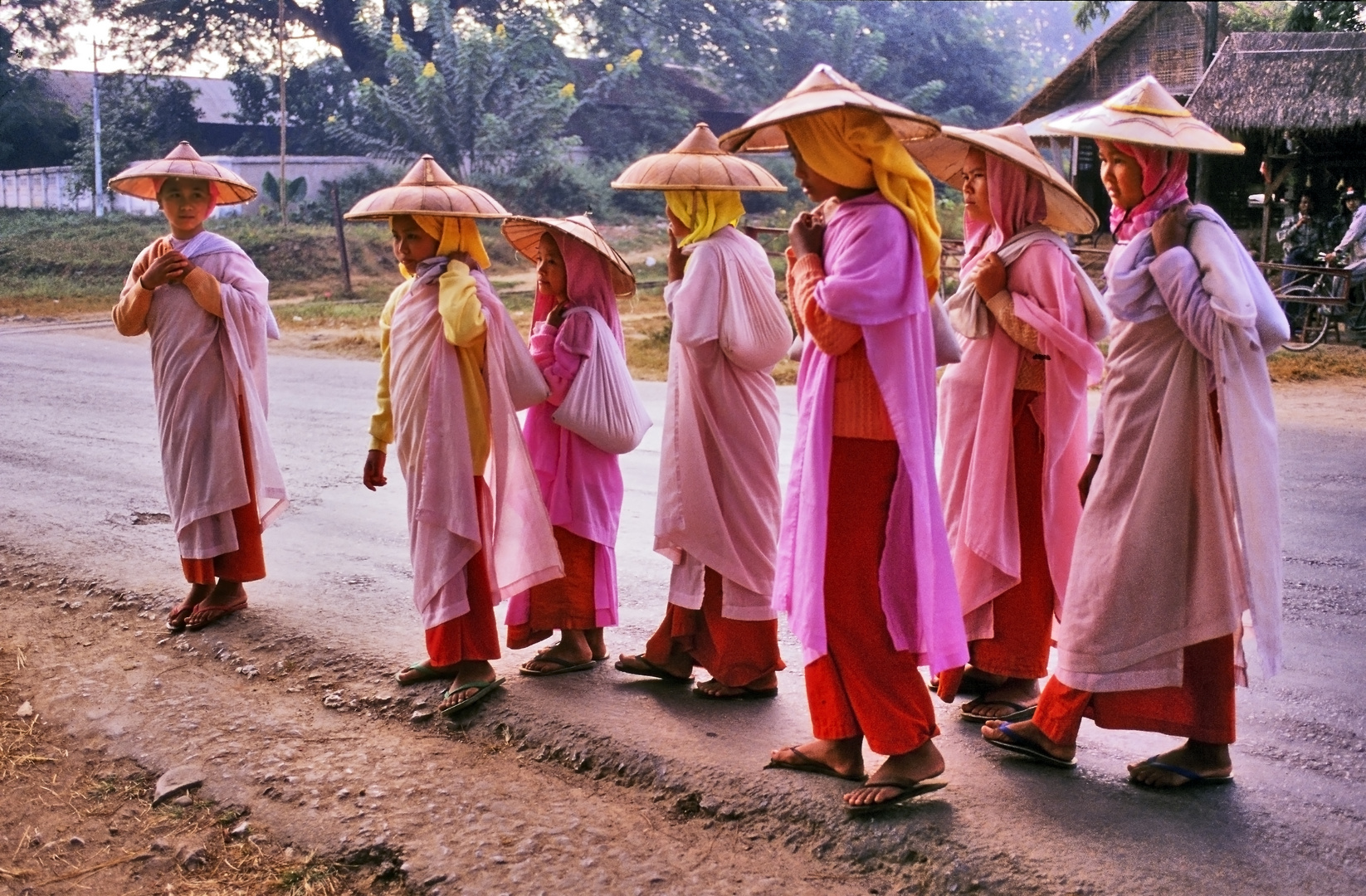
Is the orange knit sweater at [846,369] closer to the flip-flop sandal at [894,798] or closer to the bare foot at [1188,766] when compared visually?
the flip-flop sandal at [894,798]

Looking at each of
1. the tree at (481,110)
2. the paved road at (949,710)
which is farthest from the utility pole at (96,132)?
the paved road at (949,710)

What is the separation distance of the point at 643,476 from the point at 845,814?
4.76m

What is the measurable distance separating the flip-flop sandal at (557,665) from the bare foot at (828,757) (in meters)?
1.10

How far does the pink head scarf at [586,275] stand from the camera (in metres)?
4.46

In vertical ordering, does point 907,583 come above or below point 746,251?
below

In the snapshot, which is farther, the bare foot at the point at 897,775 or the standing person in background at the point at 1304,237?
the standing person in background at the point at 1304,237

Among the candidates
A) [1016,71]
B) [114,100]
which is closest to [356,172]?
[114,100]

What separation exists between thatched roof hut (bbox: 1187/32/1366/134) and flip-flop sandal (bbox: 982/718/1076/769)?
1340cm

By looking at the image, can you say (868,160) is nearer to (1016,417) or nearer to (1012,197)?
(1012,197)

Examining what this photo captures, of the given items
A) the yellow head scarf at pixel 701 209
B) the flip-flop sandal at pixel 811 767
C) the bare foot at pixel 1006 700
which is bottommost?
the flip-flop sandal at pixel 811 767

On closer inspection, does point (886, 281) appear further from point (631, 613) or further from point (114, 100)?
point (114, 100)

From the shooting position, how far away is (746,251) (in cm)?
416

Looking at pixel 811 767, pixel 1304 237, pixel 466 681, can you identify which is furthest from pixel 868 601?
pixel 1304 237

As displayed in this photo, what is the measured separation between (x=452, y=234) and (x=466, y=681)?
1.55 meters
